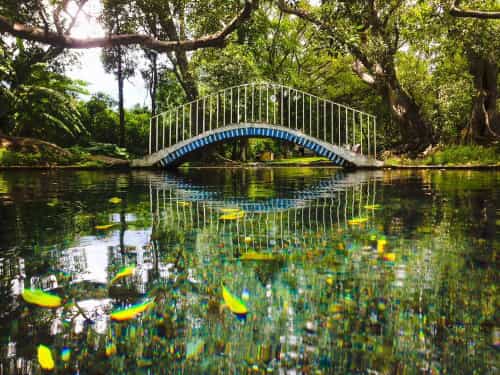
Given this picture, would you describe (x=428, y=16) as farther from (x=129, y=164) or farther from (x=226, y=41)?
(x=129, y=164)

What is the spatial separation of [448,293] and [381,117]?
2355cm

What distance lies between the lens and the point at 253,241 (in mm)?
2016

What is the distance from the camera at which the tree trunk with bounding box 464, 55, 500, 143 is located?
14.3m

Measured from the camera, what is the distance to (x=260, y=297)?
1190mm

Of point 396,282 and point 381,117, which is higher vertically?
point 381,117

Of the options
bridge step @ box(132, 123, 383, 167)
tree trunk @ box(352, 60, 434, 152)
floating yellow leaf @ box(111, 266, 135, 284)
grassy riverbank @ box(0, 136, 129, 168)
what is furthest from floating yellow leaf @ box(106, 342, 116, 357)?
tree trunk @ box(352, 60, 434, 152)

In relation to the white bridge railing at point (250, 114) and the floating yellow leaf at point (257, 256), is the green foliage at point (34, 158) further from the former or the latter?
the floating yellow leaf at point (257, 256)

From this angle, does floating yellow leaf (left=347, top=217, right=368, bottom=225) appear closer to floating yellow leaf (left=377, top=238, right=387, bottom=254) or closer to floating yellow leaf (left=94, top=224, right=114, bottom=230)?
floating yellow leaf (left=377, top=238, right=387, bottom=254)

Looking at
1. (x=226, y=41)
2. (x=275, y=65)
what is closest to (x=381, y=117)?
(x=275, y=65)

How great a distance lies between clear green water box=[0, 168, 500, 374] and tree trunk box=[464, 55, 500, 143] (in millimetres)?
13578

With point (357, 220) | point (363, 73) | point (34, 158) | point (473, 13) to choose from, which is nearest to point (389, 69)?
point (363, 73)

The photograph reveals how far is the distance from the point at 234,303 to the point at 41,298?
1.77 feet

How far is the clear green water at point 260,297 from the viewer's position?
0.83m

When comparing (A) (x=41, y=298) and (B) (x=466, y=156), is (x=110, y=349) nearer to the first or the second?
(A) (x=41, y=298)
